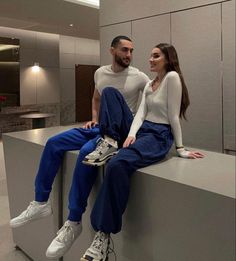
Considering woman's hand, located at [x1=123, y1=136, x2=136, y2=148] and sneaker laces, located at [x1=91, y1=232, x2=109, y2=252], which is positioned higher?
woman's hand, located at [x1=123, y1=136, x2=136, y2=148]

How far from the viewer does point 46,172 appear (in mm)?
2006

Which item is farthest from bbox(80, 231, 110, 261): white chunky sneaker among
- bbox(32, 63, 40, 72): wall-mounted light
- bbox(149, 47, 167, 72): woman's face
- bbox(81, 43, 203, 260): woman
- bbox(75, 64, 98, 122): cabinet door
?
bbox(75, 64, 98, 122): cabinet door

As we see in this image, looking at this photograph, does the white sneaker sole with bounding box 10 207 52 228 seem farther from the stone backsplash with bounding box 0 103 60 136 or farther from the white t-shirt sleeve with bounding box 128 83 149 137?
the stone backsplash with bounding box 0 103 60 136

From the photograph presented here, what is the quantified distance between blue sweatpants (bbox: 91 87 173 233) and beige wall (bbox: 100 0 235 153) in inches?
61.2

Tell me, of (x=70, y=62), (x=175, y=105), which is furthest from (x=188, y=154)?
(x=70, y=62)

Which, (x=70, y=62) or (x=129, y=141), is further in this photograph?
(x=70, y=62)

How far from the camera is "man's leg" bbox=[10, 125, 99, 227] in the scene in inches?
78.8

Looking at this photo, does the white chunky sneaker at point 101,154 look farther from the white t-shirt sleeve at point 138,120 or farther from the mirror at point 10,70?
the mirror at point 10,70

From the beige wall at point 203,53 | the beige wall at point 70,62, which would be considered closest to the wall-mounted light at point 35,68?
the beige wall at point 70,62

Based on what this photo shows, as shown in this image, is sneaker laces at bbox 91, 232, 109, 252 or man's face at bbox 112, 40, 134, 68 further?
man's face at bbox 112, 40, 134, 68

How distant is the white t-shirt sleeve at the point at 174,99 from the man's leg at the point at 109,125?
25 centimetres

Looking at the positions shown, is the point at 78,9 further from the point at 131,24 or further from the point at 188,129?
the point at 188,129

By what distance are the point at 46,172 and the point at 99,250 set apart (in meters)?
0.68

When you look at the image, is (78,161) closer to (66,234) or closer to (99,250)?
(66,234)
